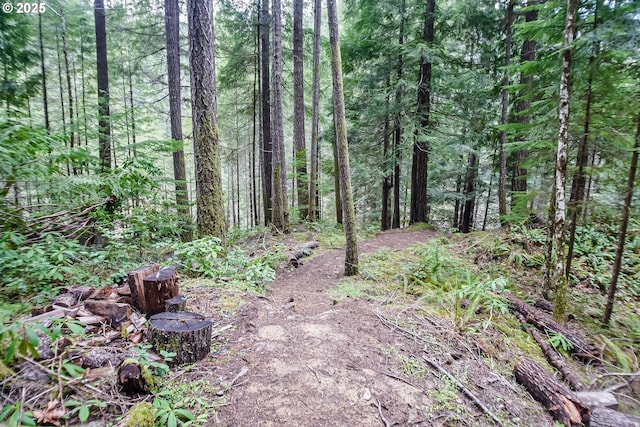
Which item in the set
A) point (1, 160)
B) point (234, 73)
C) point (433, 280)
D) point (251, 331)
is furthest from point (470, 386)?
point (234, 73)

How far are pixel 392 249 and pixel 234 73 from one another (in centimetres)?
1057

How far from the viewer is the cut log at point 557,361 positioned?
128 inches

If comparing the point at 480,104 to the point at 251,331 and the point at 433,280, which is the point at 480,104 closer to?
the point at 433,280

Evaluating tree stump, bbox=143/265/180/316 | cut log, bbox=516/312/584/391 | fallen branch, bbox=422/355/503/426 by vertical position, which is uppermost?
tree stump, bbox=143/265/180/316

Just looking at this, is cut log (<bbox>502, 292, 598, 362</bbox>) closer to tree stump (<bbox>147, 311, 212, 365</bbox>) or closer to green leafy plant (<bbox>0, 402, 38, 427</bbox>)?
tree stump (<bbox>147, 311, 212, 365</bbox>)

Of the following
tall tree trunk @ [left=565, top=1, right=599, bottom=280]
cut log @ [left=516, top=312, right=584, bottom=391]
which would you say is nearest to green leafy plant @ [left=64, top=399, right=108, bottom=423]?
cut log @ [left=516, top=312, right=584, bottom=391]

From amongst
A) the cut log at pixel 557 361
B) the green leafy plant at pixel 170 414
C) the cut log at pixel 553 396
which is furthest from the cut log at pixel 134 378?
the cut log at pixel 557 361

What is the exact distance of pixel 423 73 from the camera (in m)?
10.5

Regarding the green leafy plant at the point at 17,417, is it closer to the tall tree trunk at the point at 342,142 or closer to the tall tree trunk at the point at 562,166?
the tall tree trunk at the point at 342,142

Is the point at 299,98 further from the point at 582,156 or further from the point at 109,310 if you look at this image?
the point at 109,310

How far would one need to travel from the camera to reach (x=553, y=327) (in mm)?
4207

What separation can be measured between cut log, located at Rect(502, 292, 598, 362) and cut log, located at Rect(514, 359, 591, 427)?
137 centimetres

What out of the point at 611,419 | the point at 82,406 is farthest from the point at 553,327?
A: the point at 82,406

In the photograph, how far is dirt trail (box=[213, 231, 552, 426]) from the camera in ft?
7.25
